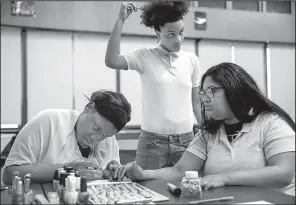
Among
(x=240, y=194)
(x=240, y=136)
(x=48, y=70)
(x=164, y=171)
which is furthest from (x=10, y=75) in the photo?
(x=240, y=194)

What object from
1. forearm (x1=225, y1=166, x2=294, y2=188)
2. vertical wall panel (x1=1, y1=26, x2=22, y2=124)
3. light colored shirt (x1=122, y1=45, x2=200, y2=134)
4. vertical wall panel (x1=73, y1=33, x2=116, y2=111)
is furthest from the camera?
vertical wall panel (x1=73, y1=33, x2=116, y2=111)

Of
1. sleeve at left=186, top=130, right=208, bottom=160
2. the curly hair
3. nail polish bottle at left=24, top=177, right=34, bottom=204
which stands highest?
the curly hair

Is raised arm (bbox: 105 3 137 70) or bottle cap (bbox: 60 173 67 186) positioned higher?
raised arm (bbox: 105 3 137 70)

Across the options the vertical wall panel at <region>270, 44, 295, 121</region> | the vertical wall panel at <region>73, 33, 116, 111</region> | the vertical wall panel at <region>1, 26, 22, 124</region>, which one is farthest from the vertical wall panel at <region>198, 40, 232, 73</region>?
the vertical wall panel at <region>1, 26, 22, 124</region>

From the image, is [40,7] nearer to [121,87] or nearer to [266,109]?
[121,87]

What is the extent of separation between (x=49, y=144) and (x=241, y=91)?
0.76 m

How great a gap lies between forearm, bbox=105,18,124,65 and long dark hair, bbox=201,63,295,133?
414 mm

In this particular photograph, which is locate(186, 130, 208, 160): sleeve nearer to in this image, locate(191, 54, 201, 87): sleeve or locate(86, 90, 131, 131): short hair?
A: locate(86, 90, 131, 131): short hair

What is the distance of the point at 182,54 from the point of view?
1.87 meters

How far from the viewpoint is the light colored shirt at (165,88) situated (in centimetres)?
168

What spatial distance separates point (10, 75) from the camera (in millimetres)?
4113

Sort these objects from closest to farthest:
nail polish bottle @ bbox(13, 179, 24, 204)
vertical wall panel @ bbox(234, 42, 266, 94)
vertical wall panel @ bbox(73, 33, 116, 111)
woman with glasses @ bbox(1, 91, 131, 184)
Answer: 1. nail polish bottle @ bbox(13, 179, 24, 204)
2. woman with glasses @ bbox(1, 91, 131, 184)
3. vertical wall panel @ bbox(73, 33, 116, 111)
4. vertical wall panel @ bbox(234, 42, 266, 94)

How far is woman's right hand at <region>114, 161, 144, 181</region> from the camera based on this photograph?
135cm

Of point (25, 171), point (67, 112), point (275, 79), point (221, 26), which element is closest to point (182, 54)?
point (67, 112)
